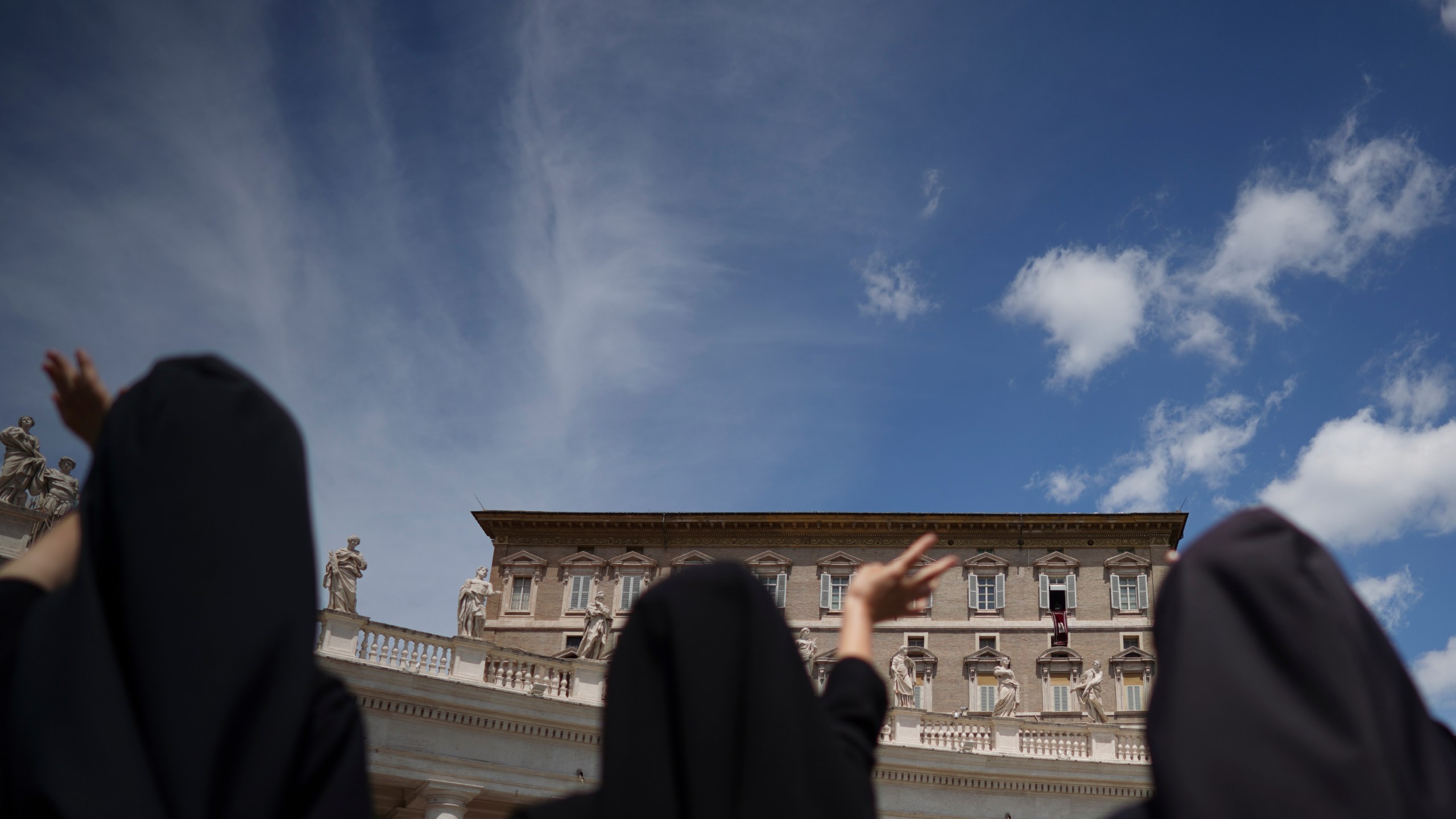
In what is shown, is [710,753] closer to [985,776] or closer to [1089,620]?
[985,776]

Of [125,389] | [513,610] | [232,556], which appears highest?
[513,610]

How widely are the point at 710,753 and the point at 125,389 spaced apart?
130cm

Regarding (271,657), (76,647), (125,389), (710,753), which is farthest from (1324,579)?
(125,389)

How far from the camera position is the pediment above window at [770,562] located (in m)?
43.6

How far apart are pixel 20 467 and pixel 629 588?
94.6 feet

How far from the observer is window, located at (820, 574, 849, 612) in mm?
42625

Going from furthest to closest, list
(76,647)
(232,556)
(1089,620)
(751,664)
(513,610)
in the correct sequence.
→ (513,610) → (1089,620) → (751,664) → (232,556) → (76,647)

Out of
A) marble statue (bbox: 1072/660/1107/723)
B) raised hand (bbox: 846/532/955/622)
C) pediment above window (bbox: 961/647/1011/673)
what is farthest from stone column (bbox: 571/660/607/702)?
pediment above window (bbox: 961/647/1011/673)

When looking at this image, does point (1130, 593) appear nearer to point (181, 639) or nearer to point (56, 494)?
point (56, 494)

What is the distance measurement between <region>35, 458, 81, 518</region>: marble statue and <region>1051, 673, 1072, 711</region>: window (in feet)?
107

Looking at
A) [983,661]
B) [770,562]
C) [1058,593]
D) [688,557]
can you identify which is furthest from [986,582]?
[688,557]

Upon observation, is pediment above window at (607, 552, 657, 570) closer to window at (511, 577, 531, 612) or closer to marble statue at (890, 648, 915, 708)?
window at (511, 577, 531, 612)

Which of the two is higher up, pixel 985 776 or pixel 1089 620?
pixel 1089 620

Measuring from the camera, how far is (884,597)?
8.38 feet
